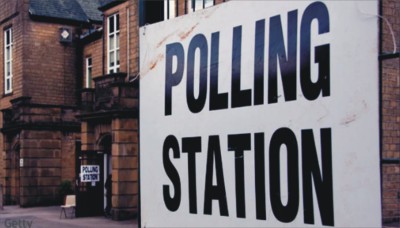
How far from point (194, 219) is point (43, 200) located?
2452 centimetres

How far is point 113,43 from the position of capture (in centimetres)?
2336

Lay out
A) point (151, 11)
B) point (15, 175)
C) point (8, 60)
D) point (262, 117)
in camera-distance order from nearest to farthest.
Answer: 1. point (262, 117)
2. point (151, 11)
3. point (15, 175)
4. point (8, 60)

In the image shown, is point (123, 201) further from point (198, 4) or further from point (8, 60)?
point (8, 60)

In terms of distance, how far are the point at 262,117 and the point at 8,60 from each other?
29671 mm

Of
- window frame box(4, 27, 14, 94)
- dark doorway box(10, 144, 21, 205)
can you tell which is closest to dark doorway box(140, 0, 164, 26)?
dark doorway box(10, 144, 21, 205)

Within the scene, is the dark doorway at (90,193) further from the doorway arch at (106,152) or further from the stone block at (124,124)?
the stone block at (124,124)

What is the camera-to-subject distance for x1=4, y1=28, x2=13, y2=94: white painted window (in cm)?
2981

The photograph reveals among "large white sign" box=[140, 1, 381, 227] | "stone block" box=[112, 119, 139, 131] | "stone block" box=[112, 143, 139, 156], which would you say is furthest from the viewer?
"stone block" box=[112, 119, 139, 131]

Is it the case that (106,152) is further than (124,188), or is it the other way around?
(106,152)

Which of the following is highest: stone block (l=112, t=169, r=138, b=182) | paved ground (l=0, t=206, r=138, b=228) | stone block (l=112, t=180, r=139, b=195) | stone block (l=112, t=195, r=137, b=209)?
stone block (l=112, t=169, r=138, b=182)

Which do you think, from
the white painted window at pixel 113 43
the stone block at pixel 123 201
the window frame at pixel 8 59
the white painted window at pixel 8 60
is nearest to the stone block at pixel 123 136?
the stone block at pixel 123 201

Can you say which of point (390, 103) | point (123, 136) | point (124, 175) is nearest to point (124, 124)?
point (123, 136)

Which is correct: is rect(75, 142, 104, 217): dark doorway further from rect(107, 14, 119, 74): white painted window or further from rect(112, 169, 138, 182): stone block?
rect(107, 14, 119, 74): white painted window

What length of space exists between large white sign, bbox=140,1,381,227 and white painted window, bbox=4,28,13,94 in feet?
92.8
